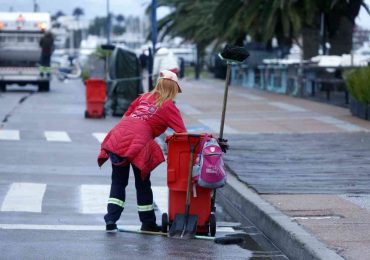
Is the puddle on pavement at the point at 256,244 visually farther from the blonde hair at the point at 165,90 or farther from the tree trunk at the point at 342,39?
the tree trunk at the point at 342,39

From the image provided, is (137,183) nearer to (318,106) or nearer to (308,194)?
(308,194)

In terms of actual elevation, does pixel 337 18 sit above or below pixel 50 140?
above

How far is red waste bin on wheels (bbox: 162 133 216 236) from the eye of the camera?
33.3ft

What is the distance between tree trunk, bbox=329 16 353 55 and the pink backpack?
94.4ft

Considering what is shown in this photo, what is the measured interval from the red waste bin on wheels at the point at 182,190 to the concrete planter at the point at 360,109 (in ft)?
43.5

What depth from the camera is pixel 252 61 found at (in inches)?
1811

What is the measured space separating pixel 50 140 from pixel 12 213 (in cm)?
902

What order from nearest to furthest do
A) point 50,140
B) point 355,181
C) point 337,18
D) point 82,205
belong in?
point 82,205
point 355,181
point 50,140
point 337,18

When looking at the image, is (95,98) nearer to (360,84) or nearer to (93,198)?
(360,84)

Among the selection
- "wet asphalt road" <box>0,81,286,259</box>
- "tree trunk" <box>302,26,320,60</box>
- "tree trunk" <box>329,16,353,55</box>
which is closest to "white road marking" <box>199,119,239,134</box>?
"wet asphalt road" <box>0,81,286,259</box>

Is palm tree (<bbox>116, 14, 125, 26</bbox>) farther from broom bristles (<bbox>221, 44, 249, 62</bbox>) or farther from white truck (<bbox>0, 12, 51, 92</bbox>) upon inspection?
broom bristles (<bbox>221, 44, 249, 62</bbox>)

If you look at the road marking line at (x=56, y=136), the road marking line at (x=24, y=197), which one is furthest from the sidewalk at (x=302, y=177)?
the road marking line at (x=56, y=136)

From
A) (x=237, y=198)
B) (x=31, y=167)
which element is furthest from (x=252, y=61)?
(x=237, y=198)

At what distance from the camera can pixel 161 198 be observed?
518 inches
